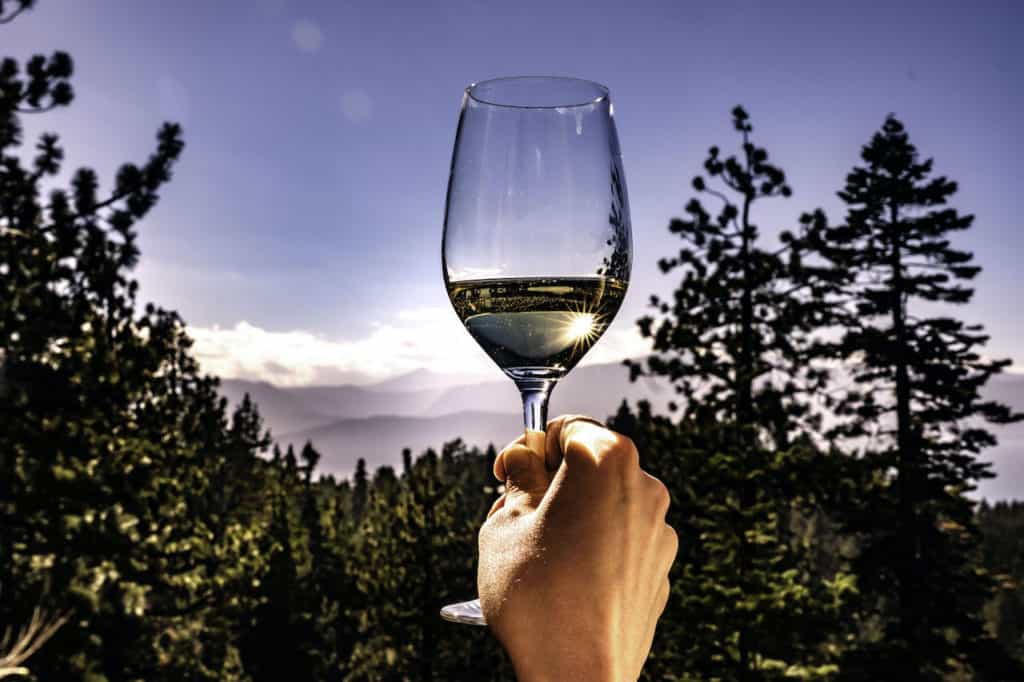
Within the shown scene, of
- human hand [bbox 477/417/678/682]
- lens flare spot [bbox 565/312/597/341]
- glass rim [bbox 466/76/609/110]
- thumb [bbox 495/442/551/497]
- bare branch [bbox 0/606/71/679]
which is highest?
glass rim [bbox 466/76/609/110]

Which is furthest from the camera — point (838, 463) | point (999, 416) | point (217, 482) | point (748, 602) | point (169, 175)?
point (217, 482)

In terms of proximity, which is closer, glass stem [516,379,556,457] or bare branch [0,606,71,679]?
glass stem [516,379,556,457]

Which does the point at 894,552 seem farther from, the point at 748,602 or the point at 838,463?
the point at 748,602

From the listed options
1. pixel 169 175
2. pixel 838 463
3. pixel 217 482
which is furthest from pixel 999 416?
pixel 217 482

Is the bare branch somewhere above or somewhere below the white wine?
below

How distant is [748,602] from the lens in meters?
18.3

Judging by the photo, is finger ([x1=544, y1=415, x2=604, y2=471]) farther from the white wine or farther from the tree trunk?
the tree trunk

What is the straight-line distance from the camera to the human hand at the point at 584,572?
0.96m

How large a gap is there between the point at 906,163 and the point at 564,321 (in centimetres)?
3477

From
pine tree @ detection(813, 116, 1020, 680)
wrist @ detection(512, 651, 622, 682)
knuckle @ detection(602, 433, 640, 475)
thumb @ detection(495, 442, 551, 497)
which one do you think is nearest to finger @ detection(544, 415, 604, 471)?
thumb @ detection(495, 442, 551, 497)

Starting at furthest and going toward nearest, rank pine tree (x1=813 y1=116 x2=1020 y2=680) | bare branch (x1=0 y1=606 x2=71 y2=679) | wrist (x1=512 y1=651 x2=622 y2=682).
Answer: pine tree (x1=813 y1=116 x2=1020 y2=680)
bare branch (x1=0 y1=606 x2=71 y2=679)
wrist (x1=512 y1=651 x2=622 y2=682)

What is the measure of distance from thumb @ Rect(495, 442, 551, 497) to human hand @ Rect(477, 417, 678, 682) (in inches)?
3.8

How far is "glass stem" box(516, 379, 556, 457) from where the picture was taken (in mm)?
1145

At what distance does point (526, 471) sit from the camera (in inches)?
44.0
